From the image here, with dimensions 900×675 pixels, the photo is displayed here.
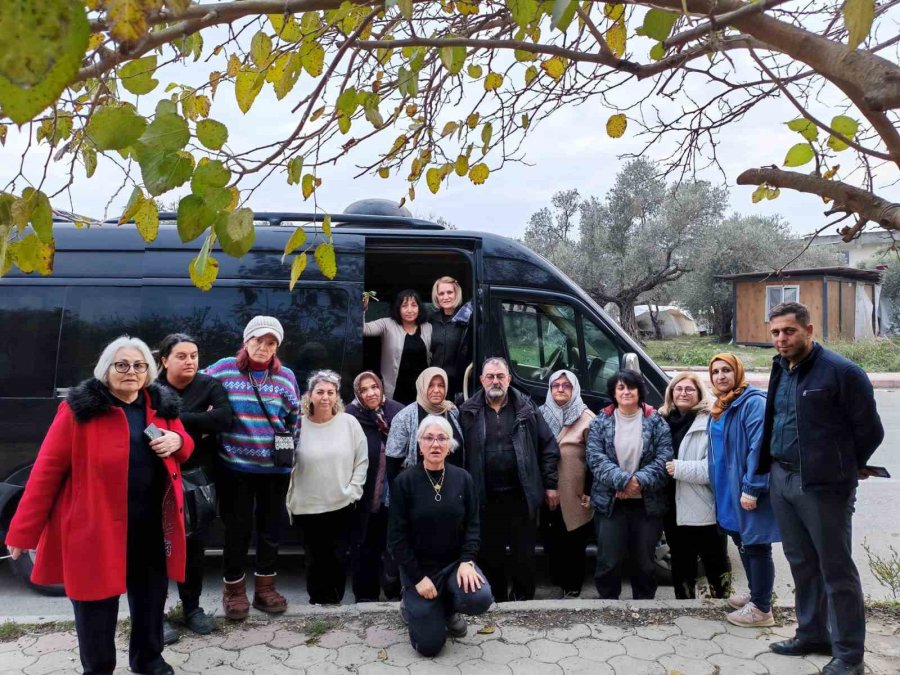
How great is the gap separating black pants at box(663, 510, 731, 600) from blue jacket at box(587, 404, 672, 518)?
0.74ft

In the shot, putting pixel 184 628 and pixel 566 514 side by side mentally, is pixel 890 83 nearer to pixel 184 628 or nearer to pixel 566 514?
pixel 566 514

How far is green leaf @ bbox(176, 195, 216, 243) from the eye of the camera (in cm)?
154

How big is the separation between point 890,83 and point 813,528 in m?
2.16

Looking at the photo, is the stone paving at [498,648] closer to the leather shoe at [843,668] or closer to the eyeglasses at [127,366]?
the leather shoe at [843,668]

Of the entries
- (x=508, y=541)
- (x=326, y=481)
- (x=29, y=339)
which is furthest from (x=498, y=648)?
(x=29, y=339)

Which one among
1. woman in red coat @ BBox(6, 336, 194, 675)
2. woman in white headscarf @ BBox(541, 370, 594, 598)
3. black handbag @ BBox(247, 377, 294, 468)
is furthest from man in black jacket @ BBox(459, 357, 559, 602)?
woman in red coat @ BBox(6, 336, 194, 675)

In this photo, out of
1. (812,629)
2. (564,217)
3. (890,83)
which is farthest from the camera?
(564,217)

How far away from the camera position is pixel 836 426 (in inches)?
123

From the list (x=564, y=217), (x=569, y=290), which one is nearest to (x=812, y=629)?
(x=569, y=290)

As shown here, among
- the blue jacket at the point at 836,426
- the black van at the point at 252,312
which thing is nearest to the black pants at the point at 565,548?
the black van at the point at 252,312

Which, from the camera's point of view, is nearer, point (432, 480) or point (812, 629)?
point (812, 629)

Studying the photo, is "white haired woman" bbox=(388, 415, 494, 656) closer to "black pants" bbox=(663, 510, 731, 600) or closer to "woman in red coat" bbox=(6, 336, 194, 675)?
"woman in red coat" bbox=(6, 336, 194, 675)

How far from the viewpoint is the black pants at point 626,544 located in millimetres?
4133

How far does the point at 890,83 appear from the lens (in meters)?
1.88
